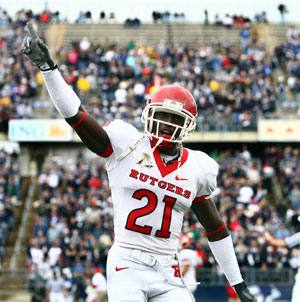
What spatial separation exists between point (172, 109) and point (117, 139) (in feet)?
1.39

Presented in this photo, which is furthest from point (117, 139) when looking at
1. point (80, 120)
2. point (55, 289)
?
point (55, 289)

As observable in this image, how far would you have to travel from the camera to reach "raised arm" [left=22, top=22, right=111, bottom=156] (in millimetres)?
5012

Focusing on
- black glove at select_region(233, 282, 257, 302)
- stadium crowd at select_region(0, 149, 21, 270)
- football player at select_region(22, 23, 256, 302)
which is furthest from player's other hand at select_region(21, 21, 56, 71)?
stadium crowd at select_region(0, 149, 21, 270)

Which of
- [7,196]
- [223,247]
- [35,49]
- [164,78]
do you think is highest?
[164,78]

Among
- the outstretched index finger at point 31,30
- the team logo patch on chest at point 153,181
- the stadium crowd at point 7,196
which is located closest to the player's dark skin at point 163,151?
the team logo patch on chest at point 153,181

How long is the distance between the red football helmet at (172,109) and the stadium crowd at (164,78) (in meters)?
17.4

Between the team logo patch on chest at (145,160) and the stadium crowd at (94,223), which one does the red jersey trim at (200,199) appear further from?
the stadium crowd at (94,223)

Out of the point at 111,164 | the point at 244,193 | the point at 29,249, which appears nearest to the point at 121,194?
the point at 111,164

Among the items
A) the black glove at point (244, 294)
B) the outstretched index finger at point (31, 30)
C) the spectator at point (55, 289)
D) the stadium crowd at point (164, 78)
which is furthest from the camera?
the stadium crowd at point (164, 78)

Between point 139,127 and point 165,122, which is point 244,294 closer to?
point 165,122

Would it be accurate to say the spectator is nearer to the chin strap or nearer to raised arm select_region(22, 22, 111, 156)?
the chin strap

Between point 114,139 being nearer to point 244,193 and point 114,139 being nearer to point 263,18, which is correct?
point 244,193

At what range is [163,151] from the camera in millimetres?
5832

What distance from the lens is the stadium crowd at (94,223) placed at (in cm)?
1666
